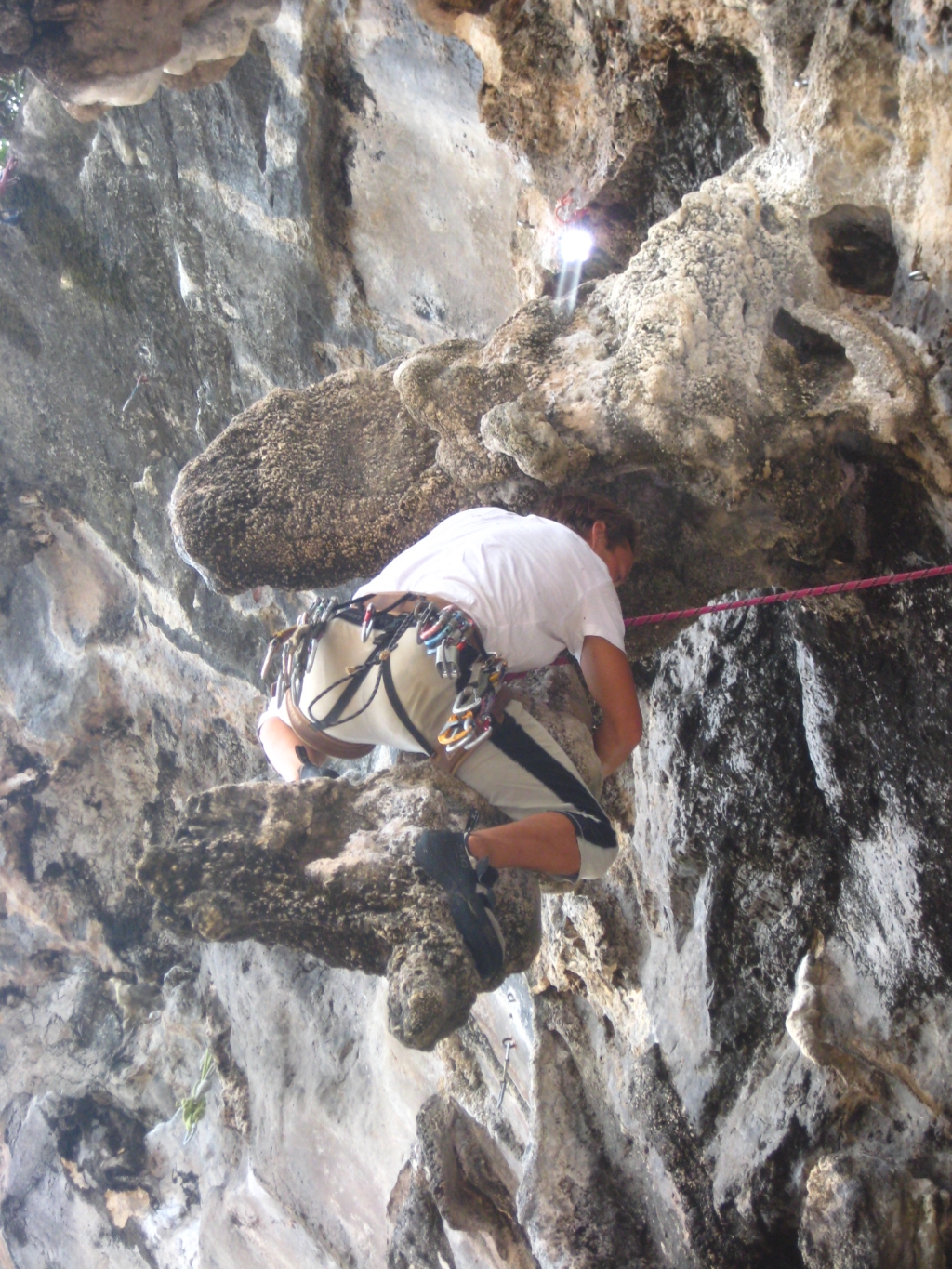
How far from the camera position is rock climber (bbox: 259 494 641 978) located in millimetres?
1918

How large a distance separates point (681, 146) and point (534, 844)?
6.27 feet

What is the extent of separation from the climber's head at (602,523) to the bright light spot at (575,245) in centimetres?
94

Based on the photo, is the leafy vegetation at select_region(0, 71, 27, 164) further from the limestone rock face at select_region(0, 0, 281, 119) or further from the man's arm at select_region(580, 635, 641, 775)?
the man's arm at select_region(580, 635, 641, 775)

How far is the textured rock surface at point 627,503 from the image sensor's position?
74.7 inches

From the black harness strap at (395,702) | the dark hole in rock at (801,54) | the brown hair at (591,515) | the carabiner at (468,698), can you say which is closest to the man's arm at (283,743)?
the black harness strap at (395,702)

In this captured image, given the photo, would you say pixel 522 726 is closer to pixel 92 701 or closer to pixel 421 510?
pixel 421 510

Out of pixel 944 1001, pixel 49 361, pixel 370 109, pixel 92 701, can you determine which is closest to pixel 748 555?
pixel 944 1001

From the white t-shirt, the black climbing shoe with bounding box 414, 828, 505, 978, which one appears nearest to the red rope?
the white t-shirt

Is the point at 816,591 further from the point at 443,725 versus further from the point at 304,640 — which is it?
the point at 304,640

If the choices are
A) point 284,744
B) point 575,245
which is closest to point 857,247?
Answer: point 575,245

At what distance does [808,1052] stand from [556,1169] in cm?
102

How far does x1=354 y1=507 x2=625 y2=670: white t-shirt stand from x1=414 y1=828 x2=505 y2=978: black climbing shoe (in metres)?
0.46

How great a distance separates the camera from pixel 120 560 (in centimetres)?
527

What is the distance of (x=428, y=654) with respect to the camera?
6.41 ft
